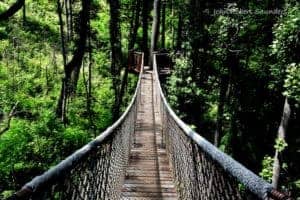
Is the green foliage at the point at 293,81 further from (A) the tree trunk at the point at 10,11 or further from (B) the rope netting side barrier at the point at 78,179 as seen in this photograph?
(B) the rope netting side barrier at the point at 78,179

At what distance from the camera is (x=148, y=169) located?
5438mm

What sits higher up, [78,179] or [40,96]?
[40,96]

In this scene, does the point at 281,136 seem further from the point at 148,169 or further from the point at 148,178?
the point at 148,178

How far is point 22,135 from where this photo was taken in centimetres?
1116

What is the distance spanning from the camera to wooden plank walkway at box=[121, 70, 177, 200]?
4508mm

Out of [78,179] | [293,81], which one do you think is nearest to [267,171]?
[293,81]

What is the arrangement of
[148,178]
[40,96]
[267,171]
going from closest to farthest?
[148,178]
[267,171]
[40,96]

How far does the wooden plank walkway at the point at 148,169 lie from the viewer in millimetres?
4508

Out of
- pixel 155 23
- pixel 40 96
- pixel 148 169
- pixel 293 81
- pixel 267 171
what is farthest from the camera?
pixel 40 96

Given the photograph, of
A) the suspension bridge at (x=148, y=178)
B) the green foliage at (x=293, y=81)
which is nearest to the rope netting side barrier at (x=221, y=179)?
the suspension bridge at (x=148, y=178)

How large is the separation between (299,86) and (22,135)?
7.59 m

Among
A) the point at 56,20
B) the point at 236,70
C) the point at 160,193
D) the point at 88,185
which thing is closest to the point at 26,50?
the point at 56,20

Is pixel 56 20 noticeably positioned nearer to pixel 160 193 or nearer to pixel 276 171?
pixel 276 171

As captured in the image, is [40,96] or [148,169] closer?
[148,169]
